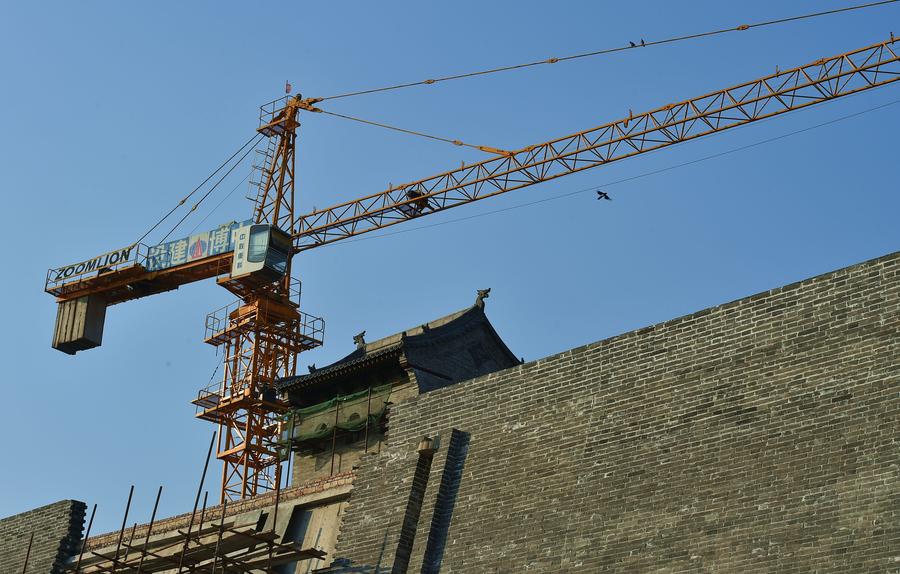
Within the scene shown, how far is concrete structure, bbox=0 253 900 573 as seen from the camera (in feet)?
62.1

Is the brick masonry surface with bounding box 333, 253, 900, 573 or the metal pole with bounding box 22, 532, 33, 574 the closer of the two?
the brick masonry surface with bounding box 333, 253, 900, 573

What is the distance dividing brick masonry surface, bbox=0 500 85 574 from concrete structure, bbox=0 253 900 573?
7.30 meters

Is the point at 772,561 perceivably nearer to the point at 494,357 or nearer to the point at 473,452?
the point at 473,452

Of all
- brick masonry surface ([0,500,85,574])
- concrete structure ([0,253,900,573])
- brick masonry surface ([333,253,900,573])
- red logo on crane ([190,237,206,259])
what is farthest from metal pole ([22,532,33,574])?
red logo on crane ([190,237,206,259])

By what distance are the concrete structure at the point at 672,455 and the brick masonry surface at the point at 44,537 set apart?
7.30m

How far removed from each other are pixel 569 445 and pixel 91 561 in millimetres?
13792

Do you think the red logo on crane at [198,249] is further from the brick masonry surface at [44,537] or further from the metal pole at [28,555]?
the metal pole at [28,555]

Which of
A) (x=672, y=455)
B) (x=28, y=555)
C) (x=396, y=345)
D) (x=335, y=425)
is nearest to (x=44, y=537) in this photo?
(x=28, y=555)

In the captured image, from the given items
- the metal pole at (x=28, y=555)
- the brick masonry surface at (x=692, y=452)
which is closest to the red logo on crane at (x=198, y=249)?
the metal pole at (x=28, y=555)

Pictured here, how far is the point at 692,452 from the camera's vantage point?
20938mm

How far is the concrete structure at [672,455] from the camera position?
1892cm

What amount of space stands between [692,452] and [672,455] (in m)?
0.38

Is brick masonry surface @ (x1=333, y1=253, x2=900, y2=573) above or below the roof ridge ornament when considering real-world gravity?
below

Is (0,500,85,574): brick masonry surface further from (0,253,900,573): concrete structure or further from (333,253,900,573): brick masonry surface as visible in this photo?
(333,253,900,573): brick masonry surface
